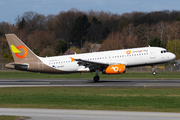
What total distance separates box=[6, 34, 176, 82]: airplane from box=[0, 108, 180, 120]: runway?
19.8 m

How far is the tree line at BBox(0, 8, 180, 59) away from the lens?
10688 cm

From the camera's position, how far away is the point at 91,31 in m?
160

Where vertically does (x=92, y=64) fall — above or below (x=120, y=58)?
below

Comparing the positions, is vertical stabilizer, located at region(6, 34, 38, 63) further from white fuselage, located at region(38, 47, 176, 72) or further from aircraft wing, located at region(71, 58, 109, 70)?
aircraft wing, located at region(71, 58, 109, 70)

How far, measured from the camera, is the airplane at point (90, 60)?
36.3m

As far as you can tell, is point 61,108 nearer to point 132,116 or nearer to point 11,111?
point 11,111

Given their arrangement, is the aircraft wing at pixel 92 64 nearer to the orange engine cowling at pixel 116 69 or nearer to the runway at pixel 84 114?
the orange engine cowling at pixel 116 69

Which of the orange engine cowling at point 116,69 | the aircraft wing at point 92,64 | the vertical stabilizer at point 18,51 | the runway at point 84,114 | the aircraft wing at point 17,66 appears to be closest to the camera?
the runway at point 84,114

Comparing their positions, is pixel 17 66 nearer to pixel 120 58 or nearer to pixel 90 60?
pixel 90 60

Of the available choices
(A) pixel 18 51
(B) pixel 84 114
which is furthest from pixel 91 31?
(B) pixel 84 114

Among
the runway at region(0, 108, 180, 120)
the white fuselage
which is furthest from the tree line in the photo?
the runway at region(0, 108, 180, 120)

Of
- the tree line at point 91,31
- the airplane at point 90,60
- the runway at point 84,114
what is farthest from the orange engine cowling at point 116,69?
the tree line at point 91,31

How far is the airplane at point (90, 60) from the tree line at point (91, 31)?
55.2 meters

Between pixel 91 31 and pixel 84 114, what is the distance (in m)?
146
